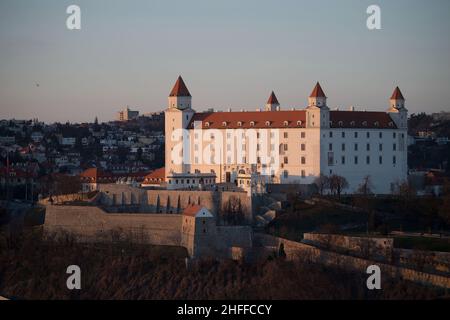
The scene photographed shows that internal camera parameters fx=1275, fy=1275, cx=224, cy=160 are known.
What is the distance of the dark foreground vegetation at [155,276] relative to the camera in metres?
45.1

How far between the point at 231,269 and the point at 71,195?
14.7m

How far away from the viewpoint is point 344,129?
6288 centimetres

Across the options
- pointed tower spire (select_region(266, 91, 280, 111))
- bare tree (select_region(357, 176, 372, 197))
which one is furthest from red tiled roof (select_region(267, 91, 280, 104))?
bare tree (select_region(357, 176, 372, 197))

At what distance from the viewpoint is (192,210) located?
51.8 meters

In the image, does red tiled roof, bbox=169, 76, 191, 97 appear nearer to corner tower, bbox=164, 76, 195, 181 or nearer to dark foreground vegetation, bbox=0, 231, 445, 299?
corner tower, bbox=164, 76, 195, 181

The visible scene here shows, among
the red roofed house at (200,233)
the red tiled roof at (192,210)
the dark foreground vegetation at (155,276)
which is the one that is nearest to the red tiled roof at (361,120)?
the red tiled roof at (192,210)

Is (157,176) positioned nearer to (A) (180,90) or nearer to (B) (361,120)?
(A) (180,90)

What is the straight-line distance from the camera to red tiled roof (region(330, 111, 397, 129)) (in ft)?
207

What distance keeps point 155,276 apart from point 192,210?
165 inches

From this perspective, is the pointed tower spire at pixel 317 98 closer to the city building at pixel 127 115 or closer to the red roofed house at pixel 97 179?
the red roofed house at pixel 97 179

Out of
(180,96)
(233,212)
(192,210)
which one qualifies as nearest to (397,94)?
(180,96)

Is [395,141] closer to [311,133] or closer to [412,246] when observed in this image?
[311,133]

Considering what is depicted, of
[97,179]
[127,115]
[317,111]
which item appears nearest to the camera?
[317,111]

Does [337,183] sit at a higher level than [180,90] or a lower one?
lower
